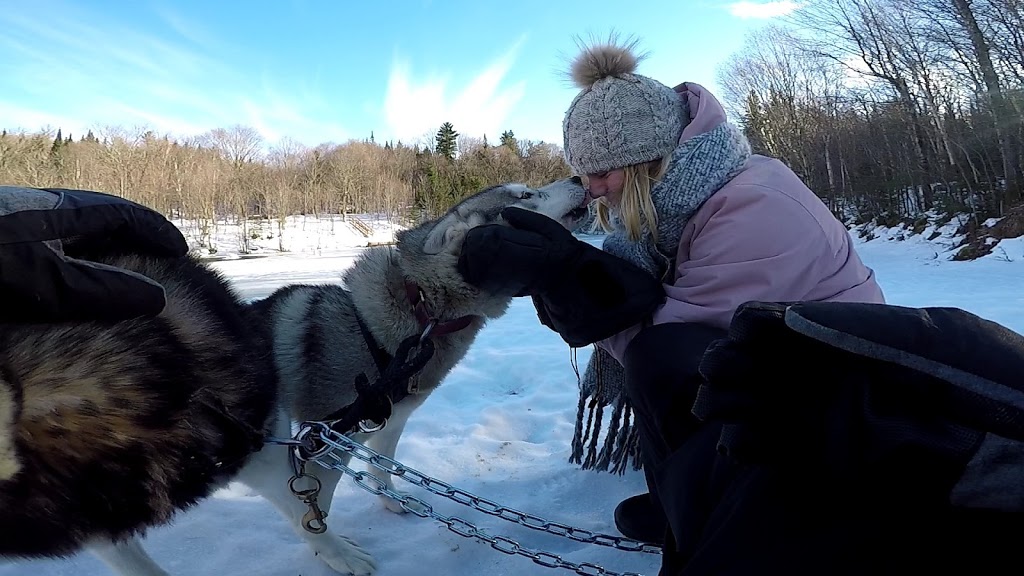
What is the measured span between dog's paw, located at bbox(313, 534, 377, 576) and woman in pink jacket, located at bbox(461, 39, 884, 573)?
3.09 feet

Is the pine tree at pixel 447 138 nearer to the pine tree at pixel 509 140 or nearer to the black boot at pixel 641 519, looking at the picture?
the pine tree at pixel 509 140

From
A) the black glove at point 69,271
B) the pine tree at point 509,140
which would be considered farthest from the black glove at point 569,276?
the pine tree at point 509,140

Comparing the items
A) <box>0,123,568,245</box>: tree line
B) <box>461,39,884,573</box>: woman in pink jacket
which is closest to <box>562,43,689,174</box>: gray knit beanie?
<box>461,39,884,573</box>: woman in pink jacket

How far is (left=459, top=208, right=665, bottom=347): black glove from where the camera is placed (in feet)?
5.85

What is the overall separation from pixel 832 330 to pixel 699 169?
1.13 meters

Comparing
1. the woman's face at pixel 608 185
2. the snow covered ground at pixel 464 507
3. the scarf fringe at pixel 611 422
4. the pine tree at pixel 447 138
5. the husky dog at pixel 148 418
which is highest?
the pine tree at pixel 447 138

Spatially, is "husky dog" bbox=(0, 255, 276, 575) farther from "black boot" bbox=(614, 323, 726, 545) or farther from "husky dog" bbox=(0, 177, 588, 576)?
"black boot" bbox=(614, 323, 726, 545)

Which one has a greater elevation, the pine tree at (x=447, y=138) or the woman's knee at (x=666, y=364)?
the pine tree at (x=447, y=138)

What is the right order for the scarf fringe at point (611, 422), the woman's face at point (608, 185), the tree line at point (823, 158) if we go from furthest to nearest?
the tree line at point (823, 158) → the scarf fringe at point (611, 422) → the woman's face at point (608, 185)

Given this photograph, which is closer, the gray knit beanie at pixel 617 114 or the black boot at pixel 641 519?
the gray knit beanie at pixel 617 114

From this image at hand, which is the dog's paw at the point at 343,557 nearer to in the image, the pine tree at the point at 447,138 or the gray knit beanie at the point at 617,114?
the gray knit beanie at the point at 617,114

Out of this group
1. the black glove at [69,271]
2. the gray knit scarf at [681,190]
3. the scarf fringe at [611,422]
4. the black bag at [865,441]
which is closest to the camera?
the black bag at [865,441]

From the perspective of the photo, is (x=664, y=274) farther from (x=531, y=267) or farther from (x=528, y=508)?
(x=528, y=508)

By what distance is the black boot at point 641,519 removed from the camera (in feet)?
6.81
